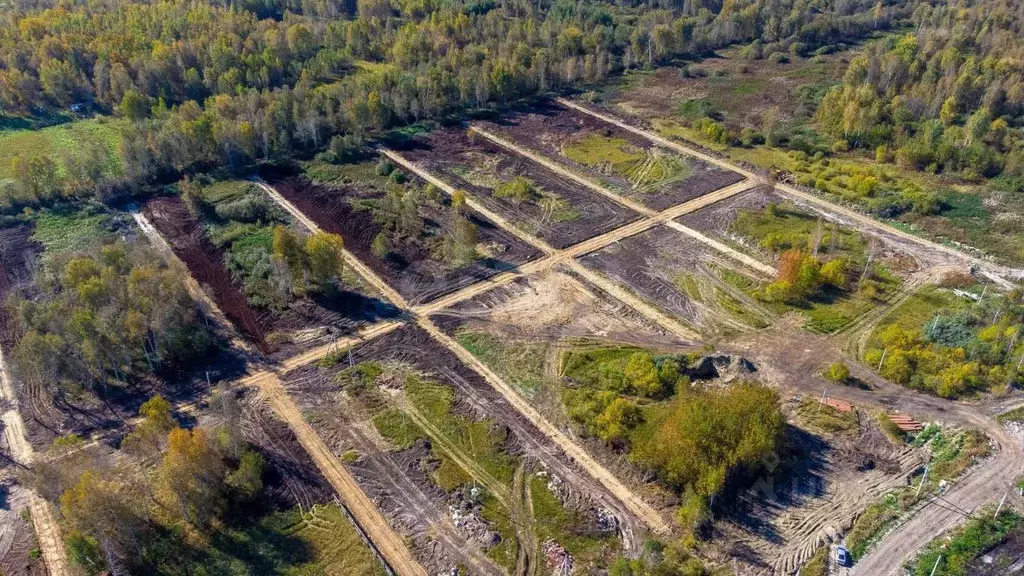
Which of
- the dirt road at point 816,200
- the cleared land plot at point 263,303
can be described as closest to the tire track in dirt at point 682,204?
the dirt road at point 816,200

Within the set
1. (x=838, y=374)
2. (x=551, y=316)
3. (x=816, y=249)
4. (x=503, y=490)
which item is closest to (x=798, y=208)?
(x=816, y=249)

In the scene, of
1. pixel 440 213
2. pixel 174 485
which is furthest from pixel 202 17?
pixel 174 485

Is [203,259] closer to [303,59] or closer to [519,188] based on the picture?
[519,188]

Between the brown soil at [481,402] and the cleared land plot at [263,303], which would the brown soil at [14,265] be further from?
the brown soil at [481,402]

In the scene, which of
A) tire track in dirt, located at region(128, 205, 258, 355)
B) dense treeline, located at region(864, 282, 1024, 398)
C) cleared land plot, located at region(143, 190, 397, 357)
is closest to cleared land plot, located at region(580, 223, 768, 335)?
dense treeline, located at region(864, 282, 1024, 398)

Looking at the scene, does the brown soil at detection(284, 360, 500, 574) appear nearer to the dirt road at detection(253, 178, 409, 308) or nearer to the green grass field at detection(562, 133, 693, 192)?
the dirt road at detection(253, 178, 409, 308)

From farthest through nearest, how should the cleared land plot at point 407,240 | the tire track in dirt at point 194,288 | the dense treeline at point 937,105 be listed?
the dense treeline at point 937,105
the cleared land plot at point 407,240
the tire track in dirt at point 194,288
